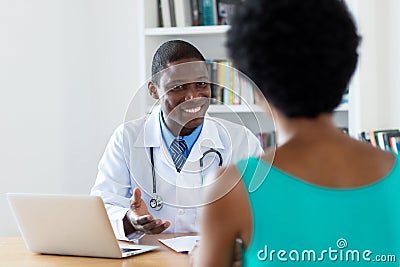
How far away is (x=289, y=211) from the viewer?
3.78 feet

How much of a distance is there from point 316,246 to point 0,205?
2.78m

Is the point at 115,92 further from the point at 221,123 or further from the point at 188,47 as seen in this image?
the point at 221,123

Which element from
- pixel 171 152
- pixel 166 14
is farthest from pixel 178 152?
pixel 166 14

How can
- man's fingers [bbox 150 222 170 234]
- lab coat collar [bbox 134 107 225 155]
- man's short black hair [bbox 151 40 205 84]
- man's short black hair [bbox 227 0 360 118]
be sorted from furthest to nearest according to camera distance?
man's short black hair [bbox 151 40 205 84] < man's fingers [bbox 150 222 170 234] < lab coat collar [bbox 134 107 225 155] < man's short black hair [bbox 227 0 360 118]

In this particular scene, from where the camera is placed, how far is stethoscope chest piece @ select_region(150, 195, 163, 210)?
2143mm

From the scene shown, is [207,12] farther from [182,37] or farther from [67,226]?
[67,226]

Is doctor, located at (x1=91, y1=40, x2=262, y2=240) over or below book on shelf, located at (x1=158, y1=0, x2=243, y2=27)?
below

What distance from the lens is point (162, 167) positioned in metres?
2.00

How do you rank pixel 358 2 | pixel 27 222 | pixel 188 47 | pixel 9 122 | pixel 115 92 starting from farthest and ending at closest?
pixel 115 92, pixel 9 122, pixel 358 2, pixel 188 47, pixel 27 222

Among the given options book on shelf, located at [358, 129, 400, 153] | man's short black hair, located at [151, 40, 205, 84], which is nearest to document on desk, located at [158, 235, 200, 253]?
man's short black hair, located at [151, 40, 205, 84]

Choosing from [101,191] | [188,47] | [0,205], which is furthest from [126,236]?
[0,205]

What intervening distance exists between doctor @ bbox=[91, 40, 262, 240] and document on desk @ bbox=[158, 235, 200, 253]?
0.05 m

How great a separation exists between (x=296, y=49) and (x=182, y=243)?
1.18 meters

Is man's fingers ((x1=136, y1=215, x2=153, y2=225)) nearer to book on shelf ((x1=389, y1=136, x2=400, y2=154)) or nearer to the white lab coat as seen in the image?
the white lab coat
